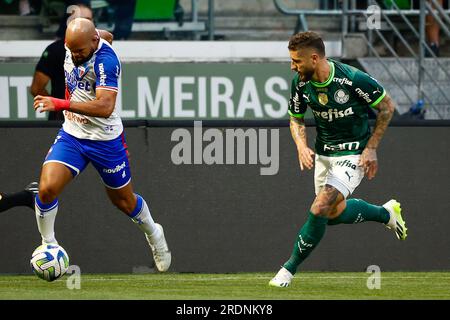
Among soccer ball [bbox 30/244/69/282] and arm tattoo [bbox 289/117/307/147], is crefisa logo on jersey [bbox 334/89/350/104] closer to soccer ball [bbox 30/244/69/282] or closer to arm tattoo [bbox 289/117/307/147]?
arm tattoo [bbox 289/117/307/147]

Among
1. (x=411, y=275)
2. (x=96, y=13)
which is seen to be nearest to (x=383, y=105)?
(x=411, y=275)

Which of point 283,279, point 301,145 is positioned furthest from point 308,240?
point 301,145

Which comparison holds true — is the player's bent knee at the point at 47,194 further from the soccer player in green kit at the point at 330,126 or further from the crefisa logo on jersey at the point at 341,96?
the crefisa logo on jersey at the point at 341,96

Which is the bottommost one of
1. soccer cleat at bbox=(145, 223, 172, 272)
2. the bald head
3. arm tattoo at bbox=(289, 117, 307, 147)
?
soccer cleat at bbox=(145, 223, 172, 272)

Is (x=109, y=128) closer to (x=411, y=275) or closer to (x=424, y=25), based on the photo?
(x=411, y=275)

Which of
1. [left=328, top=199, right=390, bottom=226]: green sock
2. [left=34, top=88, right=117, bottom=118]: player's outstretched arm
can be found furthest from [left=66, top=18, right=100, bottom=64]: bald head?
[left=328, top=199, right=390, bottom=226]: green sock

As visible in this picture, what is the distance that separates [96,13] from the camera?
15.5 m

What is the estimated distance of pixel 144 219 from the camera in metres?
11.2

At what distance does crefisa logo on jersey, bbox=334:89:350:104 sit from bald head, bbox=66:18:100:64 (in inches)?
78.1

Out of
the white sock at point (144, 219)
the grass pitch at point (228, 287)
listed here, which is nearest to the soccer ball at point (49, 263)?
the grass pitch at point (228, 287)

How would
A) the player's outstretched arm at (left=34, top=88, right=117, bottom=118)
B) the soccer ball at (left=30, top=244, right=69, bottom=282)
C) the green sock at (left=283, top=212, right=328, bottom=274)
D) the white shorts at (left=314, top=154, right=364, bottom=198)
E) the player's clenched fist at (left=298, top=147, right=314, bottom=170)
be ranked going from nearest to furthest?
1. the player's outstretched arm at (left=34, top=88, right=117, bottom=118)
2. the player's clenched fist at (left=298, top=147, right=314, bottom=170)
3. the soccer ball at (left=30, top=244, right=69, bottom=282)
4. the green sock at (left=283, top=212, right=328, bottom=274)
5. the white shorts at (left=314, top=154, right=364, bottom=198)

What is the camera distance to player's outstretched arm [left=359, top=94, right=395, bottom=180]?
10531 millimetres

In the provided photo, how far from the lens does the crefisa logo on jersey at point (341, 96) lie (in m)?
10.5

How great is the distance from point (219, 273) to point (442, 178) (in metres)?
2.32
